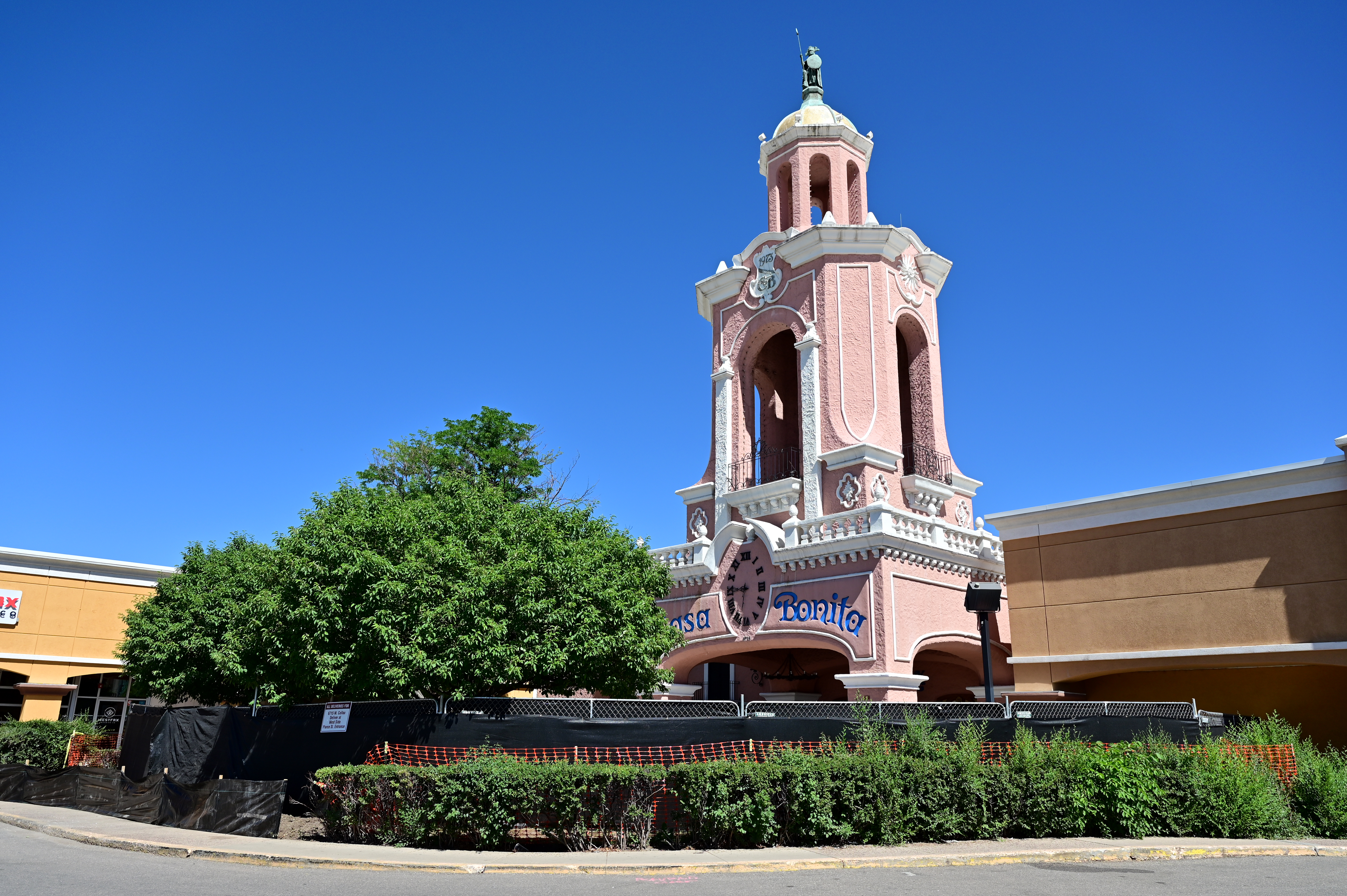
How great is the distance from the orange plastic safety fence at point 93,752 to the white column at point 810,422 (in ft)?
61.8

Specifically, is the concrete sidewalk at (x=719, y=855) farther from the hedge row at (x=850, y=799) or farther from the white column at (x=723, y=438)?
the white column at (x=723, y=438)

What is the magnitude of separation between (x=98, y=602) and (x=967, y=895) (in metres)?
34.9

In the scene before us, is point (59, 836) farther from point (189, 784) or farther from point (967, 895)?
point (967, 895)

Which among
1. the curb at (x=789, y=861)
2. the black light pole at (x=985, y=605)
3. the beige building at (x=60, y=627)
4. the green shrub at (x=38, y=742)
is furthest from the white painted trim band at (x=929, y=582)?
the beige building at (x=60, y=627)

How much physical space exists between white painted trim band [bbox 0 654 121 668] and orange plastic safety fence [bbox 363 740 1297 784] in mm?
25010

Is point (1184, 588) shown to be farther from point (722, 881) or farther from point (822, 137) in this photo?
point (822, 137)

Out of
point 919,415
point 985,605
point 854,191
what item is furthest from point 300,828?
point 854,191

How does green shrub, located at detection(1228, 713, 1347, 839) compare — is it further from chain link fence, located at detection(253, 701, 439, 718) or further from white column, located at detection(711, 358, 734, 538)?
white column, located at detection(711, 358, 734, 538)

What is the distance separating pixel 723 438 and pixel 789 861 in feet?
62.6

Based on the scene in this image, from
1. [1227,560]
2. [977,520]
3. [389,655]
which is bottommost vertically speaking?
[389,655]

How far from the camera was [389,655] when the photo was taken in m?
15.7

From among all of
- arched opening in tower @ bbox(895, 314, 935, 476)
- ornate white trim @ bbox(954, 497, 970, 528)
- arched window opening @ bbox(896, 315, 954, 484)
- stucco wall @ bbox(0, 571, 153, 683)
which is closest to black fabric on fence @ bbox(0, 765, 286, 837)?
stucco wall @ bbox(0, 571, 153, 683)

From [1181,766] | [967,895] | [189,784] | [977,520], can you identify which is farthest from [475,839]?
[977,520]

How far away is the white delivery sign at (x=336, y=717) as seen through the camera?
15406 millimetres
